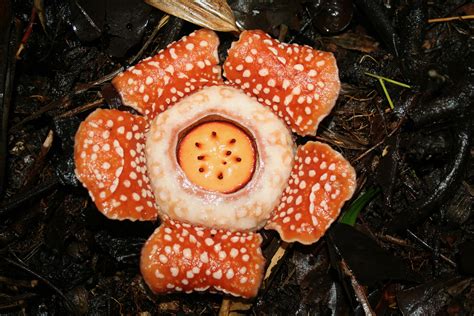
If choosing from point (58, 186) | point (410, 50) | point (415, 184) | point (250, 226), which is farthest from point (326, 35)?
point (58, 186)

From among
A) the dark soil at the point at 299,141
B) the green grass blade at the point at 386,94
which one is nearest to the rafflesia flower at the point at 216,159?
the dark soil at the point at 299,141

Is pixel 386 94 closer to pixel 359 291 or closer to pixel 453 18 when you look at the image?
pixel 453 18

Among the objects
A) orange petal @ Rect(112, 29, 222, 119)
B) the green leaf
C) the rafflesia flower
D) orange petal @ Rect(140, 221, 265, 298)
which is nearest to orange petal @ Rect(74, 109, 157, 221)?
the rafflesia flower

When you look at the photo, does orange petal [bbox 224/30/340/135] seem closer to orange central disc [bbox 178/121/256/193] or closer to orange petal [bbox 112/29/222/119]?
orange petal [bbox 112/29/222/119]

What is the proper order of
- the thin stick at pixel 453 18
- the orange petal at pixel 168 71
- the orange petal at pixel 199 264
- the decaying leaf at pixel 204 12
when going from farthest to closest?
the thin stick at pixel 453 18 → the decaying leaf at pixel 204 12 → the orange petal at pixel 168 71 → the orange petal at pixel 199 264

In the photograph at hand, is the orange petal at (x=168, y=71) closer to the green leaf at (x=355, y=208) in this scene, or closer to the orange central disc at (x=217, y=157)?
the orange central disc at (x=217, y=157)

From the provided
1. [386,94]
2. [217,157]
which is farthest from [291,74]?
[386,94]

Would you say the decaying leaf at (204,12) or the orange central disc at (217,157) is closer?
the orange central disc at (217,157)
